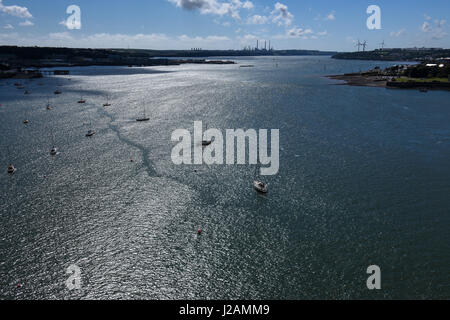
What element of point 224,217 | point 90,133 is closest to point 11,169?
point 90,133

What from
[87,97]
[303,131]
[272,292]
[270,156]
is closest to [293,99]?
[303,131]

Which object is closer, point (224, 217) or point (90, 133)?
point (224, 217)

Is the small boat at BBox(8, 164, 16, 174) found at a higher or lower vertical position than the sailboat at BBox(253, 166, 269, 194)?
higher

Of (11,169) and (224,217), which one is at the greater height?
(11,169)

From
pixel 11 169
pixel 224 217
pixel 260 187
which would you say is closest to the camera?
pixel 224 217

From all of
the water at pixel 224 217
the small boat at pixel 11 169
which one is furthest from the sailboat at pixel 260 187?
the small boat at pixel 11 169

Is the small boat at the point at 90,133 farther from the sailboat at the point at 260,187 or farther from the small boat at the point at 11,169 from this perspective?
the sailboat at the point at 260,187

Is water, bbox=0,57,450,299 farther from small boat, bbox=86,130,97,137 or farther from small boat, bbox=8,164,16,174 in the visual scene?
small boat, bbox=86,130,97,137

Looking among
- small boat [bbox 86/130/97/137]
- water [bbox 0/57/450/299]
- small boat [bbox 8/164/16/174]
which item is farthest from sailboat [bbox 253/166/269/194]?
small boat [bbox 86/130/97/137]

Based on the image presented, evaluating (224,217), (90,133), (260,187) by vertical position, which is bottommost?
(224,217)

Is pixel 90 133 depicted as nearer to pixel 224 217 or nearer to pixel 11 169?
pixel 11 169
